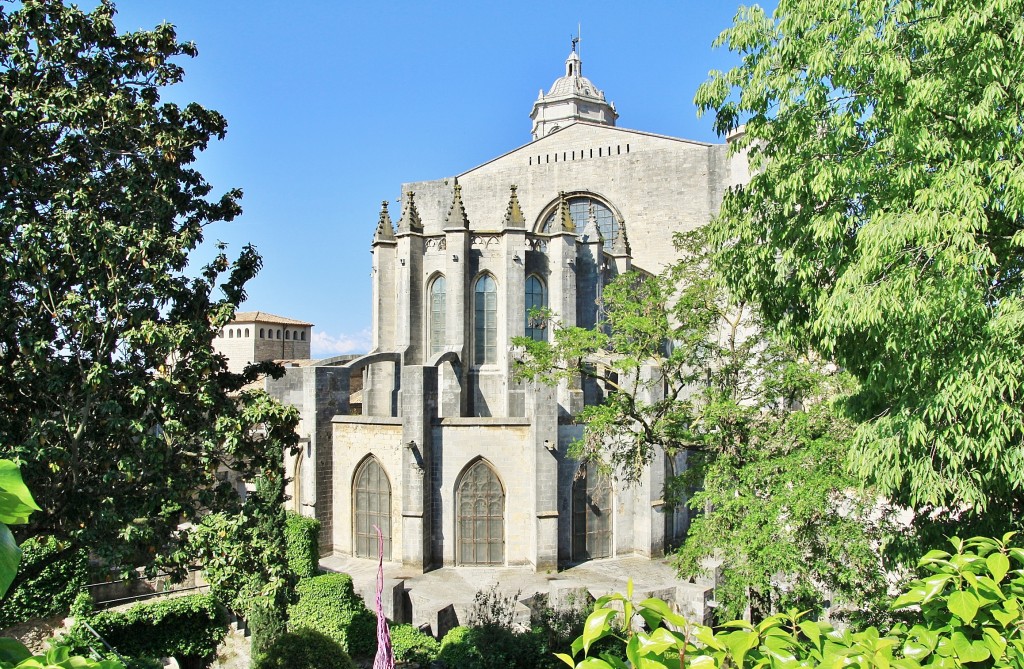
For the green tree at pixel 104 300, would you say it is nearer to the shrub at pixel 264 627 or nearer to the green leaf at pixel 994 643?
the shrub at pixel 264 627

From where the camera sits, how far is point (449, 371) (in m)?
20.3

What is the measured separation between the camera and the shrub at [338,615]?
12.6m

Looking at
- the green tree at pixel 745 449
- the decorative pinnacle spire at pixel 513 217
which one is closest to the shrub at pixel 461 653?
the green tree at pixel 745 449

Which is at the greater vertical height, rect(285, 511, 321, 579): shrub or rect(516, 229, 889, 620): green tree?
rect(516, 229, 889, 620): green tree

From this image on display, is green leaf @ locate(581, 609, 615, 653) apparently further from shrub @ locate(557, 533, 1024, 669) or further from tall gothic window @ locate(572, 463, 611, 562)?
tall gothic window @ locate(572, 463, 611, 562)

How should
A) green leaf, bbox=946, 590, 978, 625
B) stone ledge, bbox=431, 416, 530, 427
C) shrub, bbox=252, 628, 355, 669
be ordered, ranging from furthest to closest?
stone ledge, bbox=431, 416, 530, 427 < shrub, bbox=252, 628, 355, 669 < green leaf, bbox=946, 590, 978, 625

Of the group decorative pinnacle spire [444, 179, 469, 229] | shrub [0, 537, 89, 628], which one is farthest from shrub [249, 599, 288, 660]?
decorative pinnacle spire [444, 179, 469, 229]

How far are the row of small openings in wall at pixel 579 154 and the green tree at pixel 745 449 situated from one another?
1915 cm

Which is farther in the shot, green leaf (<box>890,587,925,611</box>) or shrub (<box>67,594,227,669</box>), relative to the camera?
shrub (<box>67,594,227,669</box>)

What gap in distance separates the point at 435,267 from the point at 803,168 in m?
15.1

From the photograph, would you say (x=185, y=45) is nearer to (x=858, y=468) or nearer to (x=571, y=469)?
(x=858, y=468)

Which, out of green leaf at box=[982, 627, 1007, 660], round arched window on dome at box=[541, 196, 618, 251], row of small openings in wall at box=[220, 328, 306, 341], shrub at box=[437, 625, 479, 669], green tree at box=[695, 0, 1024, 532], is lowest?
shrub at box=[437, 625, 479, 669]

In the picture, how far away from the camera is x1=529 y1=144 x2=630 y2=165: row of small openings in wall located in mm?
31328

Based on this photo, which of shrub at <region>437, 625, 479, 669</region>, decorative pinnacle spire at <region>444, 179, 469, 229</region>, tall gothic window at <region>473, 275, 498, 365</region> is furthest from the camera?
tall gothic window at <region>473, 275, 498, 365</region>
